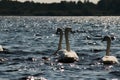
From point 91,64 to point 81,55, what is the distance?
7.40m

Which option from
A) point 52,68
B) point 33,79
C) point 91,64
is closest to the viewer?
point 33,79

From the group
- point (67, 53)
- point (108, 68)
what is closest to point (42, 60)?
point (67, 53)

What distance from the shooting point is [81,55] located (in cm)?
4709

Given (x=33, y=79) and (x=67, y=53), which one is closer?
(x=33, y=79)

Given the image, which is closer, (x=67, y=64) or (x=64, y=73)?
(x=64, y=73)

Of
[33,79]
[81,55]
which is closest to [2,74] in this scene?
[33,79]

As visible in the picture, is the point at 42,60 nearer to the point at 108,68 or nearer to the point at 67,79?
the point at 108,68

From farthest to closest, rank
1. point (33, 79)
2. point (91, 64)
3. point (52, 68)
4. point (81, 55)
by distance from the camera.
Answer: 1. point (81, 55)
2. point (91, 64)
3. point (52, 68)
4. point (33, 79)

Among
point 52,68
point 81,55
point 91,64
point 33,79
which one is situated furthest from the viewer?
point 81,55

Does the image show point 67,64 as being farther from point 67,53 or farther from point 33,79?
point 33,79

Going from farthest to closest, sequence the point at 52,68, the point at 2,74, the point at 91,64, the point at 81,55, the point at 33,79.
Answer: the point at 81,55 < the point at 91,64 < the point at 52,68 < the point at 2,74 < the point at 33,79

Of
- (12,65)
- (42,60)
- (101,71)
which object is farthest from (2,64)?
(101,71)

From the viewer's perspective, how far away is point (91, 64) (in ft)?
130

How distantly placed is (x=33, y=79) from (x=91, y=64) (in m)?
8.52
